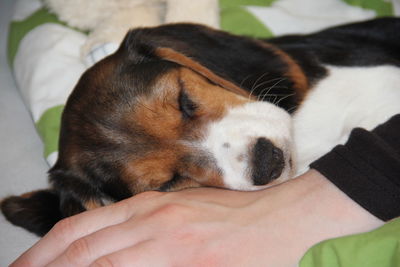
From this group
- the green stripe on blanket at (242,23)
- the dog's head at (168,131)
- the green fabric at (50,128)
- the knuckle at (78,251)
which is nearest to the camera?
the knuckle at (78,251)

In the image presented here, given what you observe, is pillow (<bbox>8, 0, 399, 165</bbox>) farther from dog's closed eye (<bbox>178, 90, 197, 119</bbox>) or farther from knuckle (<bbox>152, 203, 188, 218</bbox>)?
knuckle (<bbox>152, 203, 188, 218</bbox>)

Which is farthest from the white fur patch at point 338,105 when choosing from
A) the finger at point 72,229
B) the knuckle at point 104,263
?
the knuckle at point 104,263

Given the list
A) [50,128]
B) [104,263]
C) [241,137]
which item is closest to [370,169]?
[241,137]

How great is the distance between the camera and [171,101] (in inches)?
72.8

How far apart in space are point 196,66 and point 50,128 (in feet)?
2.67

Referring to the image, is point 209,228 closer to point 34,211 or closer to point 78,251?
point 78,251

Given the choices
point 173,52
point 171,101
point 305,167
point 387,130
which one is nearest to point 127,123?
point 171,101

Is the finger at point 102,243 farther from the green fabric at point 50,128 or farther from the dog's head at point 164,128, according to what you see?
the green fabric at point 50,128

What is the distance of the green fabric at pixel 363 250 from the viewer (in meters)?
1.33

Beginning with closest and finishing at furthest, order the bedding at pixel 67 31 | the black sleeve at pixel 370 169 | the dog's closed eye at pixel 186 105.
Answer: the black sleeve at pixel 370 169 < the dog's closed eye at pixel 186 105 < the bedding at pixel 67 31

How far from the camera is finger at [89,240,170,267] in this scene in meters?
1.52

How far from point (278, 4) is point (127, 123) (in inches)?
54.6

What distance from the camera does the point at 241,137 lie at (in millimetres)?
1709

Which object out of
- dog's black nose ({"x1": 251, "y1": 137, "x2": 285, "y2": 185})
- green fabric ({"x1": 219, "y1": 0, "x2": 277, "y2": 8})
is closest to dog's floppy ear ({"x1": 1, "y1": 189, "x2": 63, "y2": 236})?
dog's black nose ({"x1": 251, "y1": 137, "x2": 285, "y2": 185})
